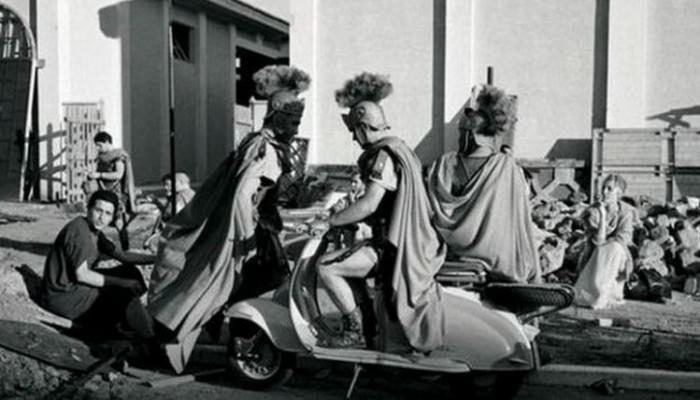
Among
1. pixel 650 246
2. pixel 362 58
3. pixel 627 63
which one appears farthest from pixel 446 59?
pixel 650 246

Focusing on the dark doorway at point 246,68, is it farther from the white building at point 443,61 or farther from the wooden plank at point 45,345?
the wooden plank at point 45,345

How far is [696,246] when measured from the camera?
470 inches

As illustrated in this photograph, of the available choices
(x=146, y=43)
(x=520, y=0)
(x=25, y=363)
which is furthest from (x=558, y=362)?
(x=146, y=43)

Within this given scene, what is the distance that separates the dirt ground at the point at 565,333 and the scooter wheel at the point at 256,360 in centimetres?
75

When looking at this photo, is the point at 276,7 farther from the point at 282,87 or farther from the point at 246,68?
the point at 282,87

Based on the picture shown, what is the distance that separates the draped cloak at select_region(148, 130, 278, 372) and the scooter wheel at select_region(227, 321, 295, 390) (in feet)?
0.95

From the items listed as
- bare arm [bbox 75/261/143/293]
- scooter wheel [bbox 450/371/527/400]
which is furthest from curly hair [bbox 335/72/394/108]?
bare arm [bbox 75/261/143/293]

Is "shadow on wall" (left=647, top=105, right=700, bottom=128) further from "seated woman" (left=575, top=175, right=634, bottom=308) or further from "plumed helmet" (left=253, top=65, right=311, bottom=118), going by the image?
"plumed helmet" (left=253, top=65, right=311, bottom=118)

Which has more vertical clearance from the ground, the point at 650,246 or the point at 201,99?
the point at 201,99

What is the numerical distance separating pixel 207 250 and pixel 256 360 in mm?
839

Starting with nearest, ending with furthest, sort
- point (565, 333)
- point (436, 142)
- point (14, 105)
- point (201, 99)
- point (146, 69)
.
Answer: point (565, 333), point (436, 142), point (14, 105), point (146, 69), point (201, 99)

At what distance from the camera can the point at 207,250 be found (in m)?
6.76

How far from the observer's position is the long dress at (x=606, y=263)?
32.5 feet

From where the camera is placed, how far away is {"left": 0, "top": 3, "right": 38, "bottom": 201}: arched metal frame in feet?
67.8
